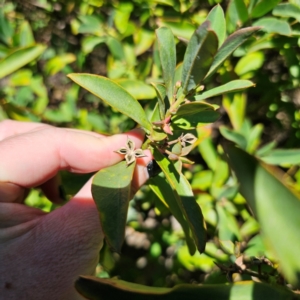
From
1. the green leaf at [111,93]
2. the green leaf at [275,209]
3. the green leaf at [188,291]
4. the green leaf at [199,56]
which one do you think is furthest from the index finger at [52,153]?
the green leaf at [275,209]

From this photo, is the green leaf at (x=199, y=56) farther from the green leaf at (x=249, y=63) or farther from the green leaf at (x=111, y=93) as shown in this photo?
the green leaf at (x=249, y=63)

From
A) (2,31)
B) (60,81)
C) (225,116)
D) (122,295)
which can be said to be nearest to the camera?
(122,295)

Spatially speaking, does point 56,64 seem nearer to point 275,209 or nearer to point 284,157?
point 284,157

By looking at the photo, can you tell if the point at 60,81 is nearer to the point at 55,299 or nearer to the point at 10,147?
the point at 10,147

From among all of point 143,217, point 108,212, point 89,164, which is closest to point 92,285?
point 108,212

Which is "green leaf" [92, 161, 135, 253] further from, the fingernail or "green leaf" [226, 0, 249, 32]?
"green leaf" [226, 0, 249, 32]

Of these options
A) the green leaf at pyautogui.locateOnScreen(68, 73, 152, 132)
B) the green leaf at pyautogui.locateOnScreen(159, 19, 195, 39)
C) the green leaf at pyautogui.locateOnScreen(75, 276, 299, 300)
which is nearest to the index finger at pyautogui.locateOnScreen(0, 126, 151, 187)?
the green leaf at pyautogui.locateOnScreen(68, 73, 152, 132)

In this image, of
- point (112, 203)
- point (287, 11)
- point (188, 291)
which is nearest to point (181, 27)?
point (287, 11)

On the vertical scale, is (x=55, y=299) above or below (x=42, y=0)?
below

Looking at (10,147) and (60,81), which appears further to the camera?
(60,81)
